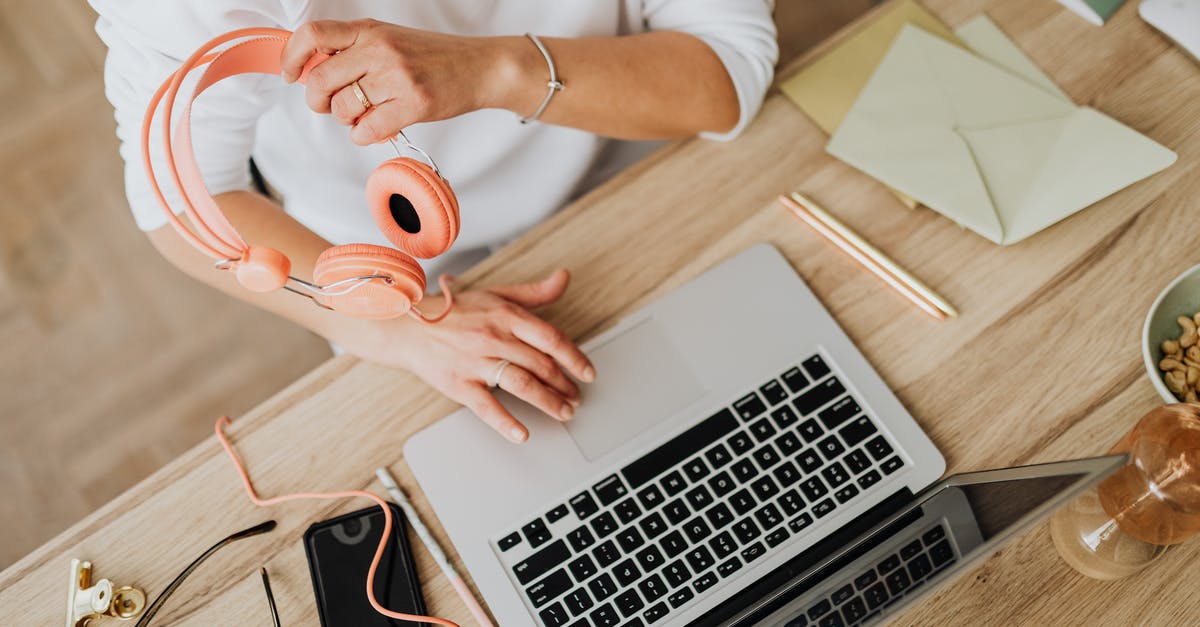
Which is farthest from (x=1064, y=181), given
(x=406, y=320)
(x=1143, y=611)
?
(x=406, y=320)

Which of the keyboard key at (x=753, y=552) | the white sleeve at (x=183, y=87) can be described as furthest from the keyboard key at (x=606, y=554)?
the white sleeve at (x=183, y=87)

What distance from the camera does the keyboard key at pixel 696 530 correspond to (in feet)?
2.19

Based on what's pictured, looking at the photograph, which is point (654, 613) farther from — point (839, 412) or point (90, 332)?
point (90, 332)

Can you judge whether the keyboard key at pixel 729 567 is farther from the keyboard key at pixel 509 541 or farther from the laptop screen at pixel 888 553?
the keyboard key at pixel 509 541

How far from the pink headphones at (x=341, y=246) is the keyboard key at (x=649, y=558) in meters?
0.27

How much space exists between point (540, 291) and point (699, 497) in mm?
232

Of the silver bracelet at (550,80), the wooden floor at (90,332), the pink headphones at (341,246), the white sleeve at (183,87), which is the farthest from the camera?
the wooden floor at (90,332)

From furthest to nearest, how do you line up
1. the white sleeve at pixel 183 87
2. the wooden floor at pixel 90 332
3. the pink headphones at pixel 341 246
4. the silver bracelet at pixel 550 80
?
the wooden floor at pixel 90 332 < the silver bracelet at pixel 550 80 < the white sleeve at pixel 183 87 < the pink headphones at pixel 341 246

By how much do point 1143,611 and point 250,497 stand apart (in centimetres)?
73

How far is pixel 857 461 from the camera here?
69 cm

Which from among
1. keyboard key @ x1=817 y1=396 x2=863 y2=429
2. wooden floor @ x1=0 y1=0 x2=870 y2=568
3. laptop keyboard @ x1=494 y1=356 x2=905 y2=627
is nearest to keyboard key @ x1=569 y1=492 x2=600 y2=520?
laptop keyboard @ x1=494 y1=356 x2=905 y2=627

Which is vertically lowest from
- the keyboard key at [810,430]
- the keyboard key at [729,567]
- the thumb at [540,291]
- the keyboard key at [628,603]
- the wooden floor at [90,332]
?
the keyboard key at [729,567]

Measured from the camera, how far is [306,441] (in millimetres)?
732

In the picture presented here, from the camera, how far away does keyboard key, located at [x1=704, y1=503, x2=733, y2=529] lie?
67cm
